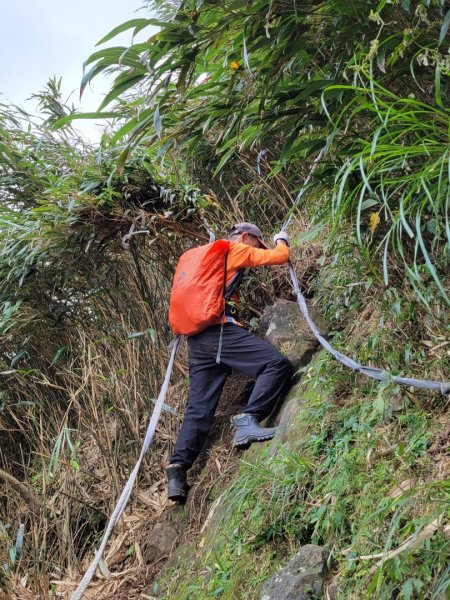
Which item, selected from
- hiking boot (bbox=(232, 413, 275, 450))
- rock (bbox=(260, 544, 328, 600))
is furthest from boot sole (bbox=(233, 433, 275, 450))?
rock (bbox=(260, 544, 328, 600))

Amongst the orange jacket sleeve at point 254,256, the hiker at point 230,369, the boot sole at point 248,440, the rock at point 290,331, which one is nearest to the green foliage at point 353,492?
the boot sole at point 248,440

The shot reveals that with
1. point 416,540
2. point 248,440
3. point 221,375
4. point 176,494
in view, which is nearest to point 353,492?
point 416,540

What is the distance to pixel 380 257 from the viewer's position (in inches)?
118

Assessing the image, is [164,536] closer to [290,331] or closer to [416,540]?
[290,331]

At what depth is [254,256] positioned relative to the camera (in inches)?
173

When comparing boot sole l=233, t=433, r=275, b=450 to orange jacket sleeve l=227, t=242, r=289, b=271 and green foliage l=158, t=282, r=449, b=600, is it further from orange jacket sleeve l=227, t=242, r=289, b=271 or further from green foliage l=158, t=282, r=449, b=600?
orange jacket sleeve l=227, t=242, r=289, b=271

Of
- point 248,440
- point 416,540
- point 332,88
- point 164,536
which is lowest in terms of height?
point 164,536

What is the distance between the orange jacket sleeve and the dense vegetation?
35cm

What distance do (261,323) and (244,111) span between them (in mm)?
2404

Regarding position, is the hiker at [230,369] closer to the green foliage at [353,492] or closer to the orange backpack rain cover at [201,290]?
the orange backpack rain cover at [201,290]

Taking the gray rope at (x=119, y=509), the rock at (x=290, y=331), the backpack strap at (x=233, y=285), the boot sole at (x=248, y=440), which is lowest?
the boot sole at (x=248, y=440)

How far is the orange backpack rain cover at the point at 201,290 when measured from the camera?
14.3 ft

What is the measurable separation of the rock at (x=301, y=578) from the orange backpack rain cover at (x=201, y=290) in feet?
6.67

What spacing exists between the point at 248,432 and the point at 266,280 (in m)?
1.63
